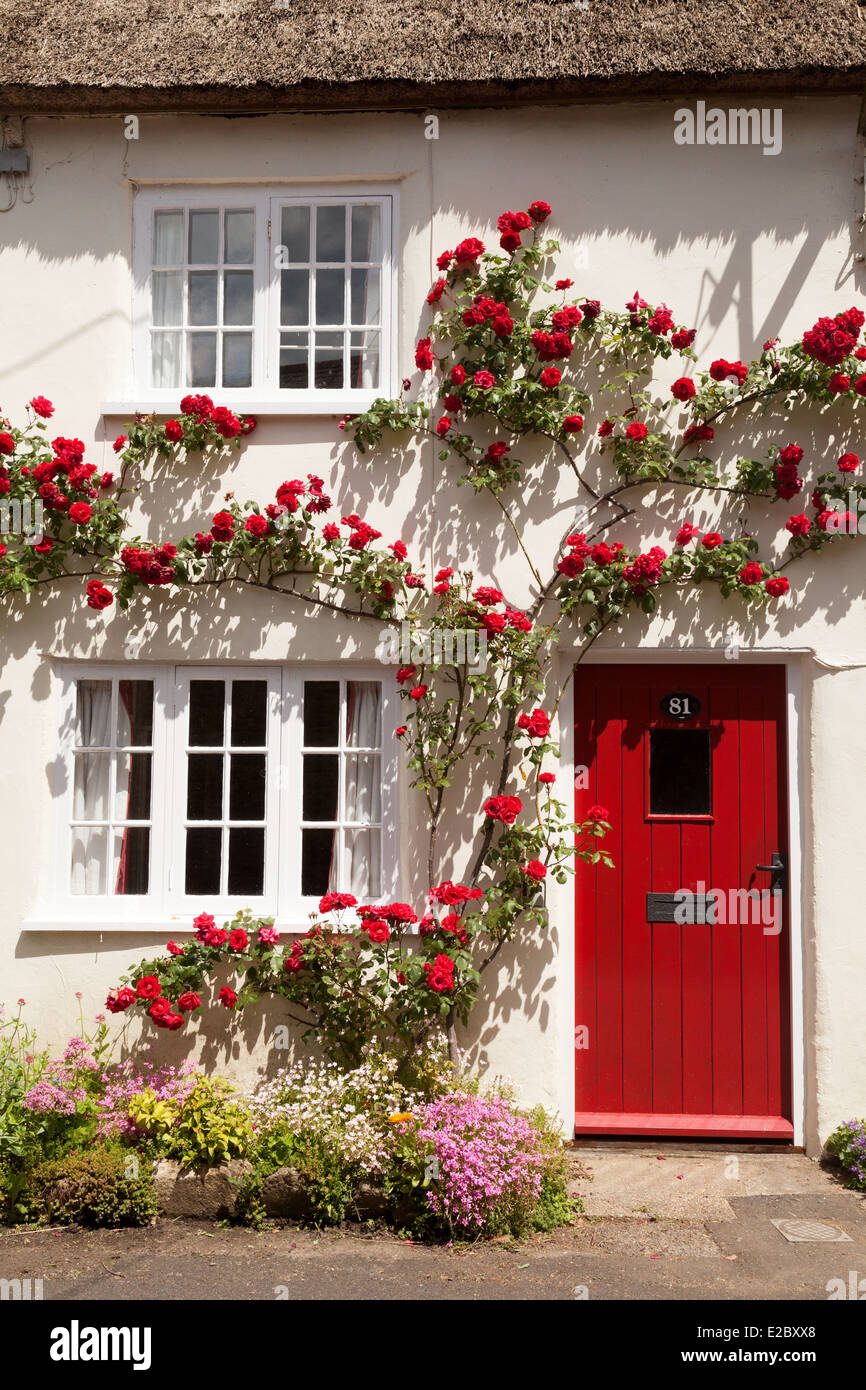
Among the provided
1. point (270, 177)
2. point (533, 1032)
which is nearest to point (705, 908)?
point (533, 1032)

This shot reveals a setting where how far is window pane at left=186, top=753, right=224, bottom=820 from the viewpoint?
20.0 ft

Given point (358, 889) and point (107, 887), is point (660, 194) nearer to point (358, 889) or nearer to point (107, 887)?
point (358, 889)

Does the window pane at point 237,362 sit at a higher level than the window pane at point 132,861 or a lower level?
higher

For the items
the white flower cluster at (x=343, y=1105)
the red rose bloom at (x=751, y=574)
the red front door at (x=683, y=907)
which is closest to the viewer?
the white flower cluster at (x=343, y=1105)

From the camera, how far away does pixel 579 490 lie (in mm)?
6047

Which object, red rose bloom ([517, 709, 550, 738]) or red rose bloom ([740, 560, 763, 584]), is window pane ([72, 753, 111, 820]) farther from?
A: red rose bloom ([740, 560, 763, 584])

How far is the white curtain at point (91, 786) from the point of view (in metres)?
6.13

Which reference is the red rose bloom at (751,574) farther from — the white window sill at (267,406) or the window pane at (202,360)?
the window pane at (202,360)

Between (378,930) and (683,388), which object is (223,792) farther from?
(683,388)

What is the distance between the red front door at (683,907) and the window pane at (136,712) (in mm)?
2422

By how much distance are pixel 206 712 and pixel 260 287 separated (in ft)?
8.01

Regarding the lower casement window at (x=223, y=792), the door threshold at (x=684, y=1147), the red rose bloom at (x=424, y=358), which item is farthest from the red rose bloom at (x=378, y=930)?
the red rose bloom at (x=424, y=358)

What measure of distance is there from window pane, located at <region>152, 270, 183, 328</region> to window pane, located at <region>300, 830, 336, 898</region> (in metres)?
3.06

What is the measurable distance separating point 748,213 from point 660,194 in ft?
1.63
